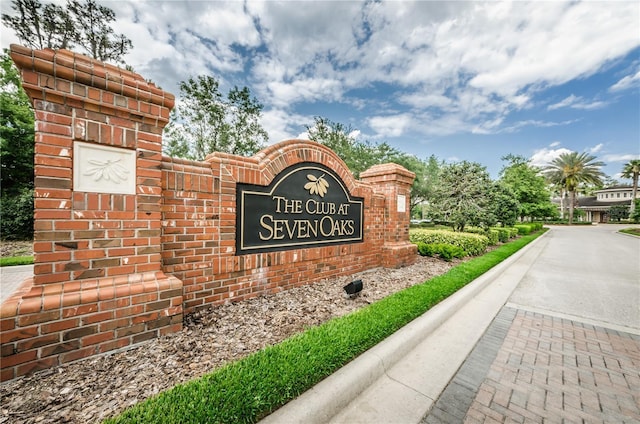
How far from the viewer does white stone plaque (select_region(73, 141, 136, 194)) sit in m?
2.14

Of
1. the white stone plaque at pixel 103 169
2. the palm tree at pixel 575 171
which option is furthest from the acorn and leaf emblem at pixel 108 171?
the palm tree at pixel 575 171

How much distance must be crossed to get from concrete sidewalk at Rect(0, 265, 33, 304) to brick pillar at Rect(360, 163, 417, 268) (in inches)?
277

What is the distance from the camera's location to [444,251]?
7.28m

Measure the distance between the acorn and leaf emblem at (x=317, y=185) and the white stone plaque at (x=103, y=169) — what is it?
245 cm

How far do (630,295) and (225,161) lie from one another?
798cm

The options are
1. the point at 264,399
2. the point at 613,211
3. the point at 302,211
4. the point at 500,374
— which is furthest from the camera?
the point at 613,211

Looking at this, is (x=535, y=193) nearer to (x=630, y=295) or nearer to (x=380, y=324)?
(x=630, y=295)

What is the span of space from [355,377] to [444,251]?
20.2 ft

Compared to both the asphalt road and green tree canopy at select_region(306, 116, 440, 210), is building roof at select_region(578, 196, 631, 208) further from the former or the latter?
the asphalt road

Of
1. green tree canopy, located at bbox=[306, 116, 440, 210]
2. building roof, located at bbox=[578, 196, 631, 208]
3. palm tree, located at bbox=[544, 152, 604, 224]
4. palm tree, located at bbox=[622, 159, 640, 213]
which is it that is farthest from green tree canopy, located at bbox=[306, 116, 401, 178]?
building roof, located at bbox=[578, 196, 631, 208]

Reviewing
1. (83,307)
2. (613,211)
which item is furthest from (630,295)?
(613,211)

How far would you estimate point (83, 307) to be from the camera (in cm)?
208

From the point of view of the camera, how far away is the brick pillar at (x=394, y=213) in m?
5.91

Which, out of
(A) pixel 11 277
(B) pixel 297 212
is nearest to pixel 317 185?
(B) pixel 297 212
